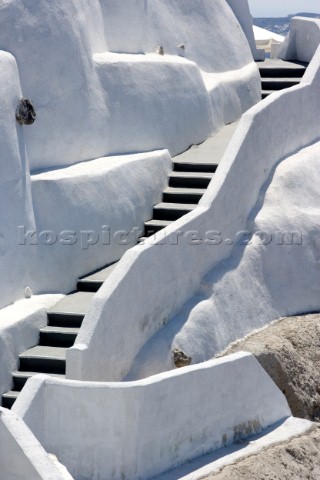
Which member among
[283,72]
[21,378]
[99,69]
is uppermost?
[99,69]

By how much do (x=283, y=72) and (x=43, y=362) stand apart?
28.1ft

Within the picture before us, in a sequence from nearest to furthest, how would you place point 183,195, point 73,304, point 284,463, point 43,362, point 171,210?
point 43,362 < point 284,463 < point 73,304 < point 171,210 < point 183,195

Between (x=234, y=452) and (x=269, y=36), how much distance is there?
22332mm

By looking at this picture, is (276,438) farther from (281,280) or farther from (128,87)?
(128,87)

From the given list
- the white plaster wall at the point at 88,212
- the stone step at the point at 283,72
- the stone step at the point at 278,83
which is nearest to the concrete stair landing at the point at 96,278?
the white plaster wall at the point at 88,212

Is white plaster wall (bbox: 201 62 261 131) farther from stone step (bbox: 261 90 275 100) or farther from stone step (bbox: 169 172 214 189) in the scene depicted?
stone step (bbox: 169 172 214 189)

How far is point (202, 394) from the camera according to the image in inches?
566

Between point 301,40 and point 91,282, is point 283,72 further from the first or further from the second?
point 91,282

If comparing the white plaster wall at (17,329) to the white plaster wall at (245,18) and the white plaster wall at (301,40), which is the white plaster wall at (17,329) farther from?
the white plaster wall at (301,40)

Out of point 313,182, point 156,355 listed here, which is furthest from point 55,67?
point 313,182

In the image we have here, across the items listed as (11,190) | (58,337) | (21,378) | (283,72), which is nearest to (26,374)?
(21,378)

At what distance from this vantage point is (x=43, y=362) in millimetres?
14484

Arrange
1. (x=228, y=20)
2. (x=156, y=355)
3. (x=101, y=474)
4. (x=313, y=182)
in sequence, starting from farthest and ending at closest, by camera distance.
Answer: (x=228, y=20), (x=313, y=182), (x=156, y=355), (x=101, y=474)

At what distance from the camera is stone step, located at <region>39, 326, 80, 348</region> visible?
1487cm
